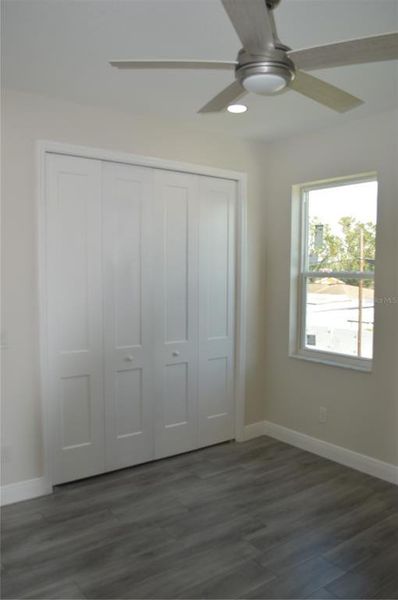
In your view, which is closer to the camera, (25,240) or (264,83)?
(264,83)

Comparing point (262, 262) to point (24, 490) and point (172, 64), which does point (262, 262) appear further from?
point (172, 64)

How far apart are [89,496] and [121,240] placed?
1803 mm

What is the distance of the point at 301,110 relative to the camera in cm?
326

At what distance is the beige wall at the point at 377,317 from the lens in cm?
330

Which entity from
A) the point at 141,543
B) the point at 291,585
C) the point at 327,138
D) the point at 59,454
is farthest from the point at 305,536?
the point at 327,138

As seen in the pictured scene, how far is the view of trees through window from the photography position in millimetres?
3545

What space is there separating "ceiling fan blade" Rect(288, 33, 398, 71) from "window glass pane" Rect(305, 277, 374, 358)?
224 centimetres

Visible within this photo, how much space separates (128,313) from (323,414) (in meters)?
1.82

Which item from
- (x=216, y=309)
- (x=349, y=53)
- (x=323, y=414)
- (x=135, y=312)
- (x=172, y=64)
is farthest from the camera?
(x=216, y=309)

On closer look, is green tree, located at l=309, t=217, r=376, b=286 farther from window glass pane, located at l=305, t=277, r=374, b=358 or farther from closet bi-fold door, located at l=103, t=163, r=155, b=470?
closet bi-fold door, located at l=103, t=163, r=155, b=470

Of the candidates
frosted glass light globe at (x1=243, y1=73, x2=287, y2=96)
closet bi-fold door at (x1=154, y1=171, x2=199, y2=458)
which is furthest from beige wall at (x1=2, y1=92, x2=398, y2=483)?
frosted glass light globe at (x1=243, y1=73, x2=287, y2=96)

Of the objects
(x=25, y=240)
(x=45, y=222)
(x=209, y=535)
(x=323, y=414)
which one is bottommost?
(x=209, y=535)

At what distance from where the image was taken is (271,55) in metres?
1.49

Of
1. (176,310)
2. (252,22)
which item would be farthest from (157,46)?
(176,310)
